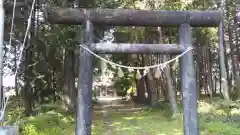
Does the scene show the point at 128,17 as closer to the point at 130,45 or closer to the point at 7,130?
the point at 130,45

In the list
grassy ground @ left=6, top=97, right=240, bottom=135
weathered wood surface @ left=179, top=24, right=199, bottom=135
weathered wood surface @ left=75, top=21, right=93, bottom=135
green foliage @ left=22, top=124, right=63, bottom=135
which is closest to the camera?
weathered wood surface @ left=75, top=21, right=93, bottom=135

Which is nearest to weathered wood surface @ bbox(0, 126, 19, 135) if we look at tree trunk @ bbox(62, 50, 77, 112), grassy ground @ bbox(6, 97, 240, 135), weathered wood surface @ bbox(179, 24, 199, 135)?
weathered wood surface @ bbox(179, 24, 199, 135)

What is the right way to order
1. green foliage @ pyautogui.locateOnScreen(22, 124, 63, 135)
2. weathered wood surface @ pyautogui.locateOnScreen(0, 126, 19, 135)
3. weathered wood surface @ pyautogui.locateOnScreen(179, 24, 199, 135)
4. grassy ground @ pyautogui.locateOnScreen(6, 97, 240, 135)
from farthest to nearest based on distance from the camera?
grassy ground @ pyautogui.locateOnScreen(6, 97, 240, 135) < green foliage @ pyautogui.locateOnScreen(22, 124, 63, 135) < weathered wood surface @ pyautogui.locateOnScreen(179, 24, 199, 135) < weathered wood surface @ pyautogui.locateOnScreen(0, 126, 19, 135)

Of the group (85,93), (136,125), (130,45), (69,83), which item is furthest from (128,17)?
(69,83)

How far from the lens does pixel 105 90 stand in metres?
57.0

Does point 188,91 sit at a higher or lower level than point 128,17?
lower

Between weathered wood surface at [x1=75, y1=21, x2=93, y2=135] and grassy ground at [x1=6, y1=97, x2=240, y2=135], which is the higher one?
weathered wood surface at [x1=75, y1=21, x2=93, y2=135]

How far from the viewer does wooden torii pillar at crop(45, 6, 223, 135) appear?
6223mm

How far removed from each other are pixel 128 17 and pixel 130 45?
572mm

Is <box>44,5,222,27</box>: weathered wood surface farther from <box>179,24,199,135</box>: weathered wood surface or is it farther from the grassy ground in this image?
the grassy ground

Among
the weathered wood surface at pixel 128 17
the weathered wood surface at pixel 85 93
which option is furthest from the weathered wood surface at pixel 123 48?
the weathered wood surface at pixel 128 17

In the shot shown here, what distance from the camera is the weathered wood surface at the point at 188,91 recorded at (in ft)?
20.8

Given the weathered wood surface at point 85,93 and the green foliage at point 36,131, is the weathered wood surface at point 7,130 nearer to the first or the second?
the weathered wood surface at point 85,93

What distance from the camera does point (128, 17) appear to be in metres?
6.47
